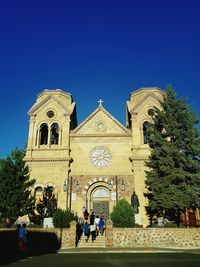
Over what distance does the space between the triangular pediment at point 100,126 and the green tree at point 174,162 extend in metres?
6.43

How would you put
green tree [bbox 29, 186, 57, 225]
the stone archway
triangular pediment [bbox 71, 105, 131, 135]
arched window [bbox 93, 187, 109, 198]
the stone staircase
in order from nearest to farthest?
the stone staircase → green tree [bbox 29, 186, 57, 225] → the stone archway → arched window [bbox 93, 187, 109, 198] → triangular pediment [bbox 71, 105, 131, 135]

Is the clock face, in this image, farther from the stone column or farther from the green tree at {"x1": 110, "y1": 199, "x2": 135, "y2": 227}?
the stone column

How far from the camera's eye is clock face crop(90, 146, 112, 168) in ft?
103

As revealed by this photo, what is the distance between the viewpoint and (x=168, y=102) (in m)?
26.7

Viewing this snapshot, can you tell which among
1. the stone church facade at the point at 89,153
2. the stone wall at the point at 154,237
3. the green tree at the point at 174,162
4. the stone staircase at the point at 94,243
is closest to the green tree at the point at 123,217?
the stone wall at the point at 154,237

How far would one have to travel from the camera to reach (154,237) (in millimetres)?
19531

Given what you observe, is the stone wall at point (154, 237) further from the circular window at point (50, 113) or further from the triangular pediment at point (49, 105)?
the circular window at point (50, 113)

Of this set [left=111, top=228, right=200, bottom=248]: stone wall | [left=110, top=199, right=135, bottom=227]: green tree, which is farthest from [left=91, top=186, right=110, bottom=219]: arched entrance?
[left=111, top=228, right=200, bottom=248]: stone wall

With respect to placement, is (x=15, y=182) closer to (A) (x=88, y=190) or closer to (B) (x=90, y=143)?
(A) (x=88, y=190)

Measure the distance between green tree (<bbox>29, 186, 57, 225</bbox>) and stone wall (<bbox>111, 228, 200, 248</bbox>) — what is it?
939 cm

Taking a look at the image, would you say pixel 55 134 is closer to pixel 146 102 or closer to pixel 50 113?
pixel 50 113

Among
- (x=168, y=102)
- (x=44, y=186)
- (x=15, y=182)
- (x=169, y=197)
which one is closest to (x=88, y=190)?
(x=44, y=186)

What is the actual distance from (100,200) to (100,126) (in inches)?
353

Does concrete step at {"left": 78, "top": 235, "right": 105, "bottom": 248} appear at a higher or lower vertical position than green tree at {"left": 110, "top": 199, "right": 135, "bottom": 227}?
lower
